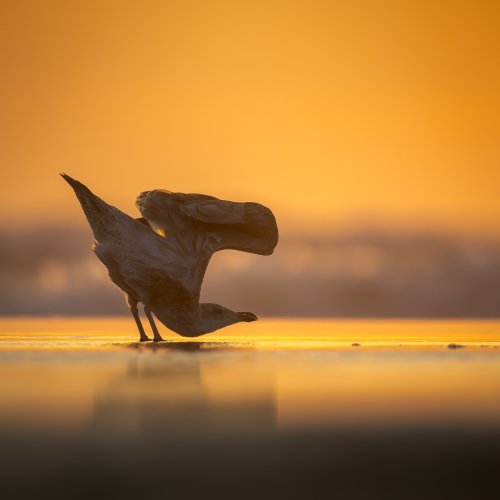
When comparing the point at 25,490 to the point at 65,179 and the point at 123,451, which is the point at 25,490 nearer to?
the point at 123,451

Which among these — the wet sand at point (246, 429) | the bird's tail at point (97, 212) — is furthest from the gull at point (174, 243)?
the wet sand at point (246, 429)

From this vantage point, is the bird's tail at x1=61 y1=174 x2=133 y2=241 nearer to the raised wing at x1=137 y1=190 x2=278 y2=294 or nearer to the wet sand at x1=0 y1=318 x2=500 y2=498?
the raised wing at x1=137 y1=190 x2=278 y2=294

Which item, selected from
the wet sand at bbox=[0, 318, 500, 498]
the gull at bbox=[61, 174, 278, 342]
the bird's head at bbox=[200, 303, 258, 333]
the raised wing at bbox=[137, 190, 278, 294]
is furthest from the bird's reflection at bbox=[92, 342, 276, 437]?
the bird's head at bbox=[200, 303, 258, 333]

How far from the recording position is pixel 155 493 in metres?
12.1

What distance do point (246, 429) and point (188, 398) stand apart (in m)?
3.89

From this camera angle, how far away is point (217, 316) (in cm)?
3850

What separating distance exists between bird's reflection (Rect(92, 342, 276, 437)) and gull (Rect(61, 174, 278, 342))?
4.87m

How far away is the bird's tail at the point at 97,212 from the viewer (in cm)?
3378

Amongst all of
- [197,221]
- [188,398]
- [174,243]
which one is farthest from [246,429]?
[197,221]

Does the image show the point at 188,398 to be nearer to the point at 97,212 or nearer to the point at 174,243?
the point at 97,212

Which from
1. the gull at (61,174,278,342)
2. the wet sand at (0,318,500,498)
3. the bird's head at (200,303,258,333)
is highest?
the gull at (61,174,278,342)

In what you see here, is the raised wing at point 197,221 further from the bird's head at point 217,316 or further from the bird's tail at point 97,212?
the bird's tail at point 97,212

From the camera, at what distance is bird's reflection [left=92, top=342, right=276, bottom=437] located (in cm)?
1662

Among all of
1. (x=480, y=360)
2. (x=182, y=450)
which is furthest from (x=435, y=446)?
(x=480, y=360)
